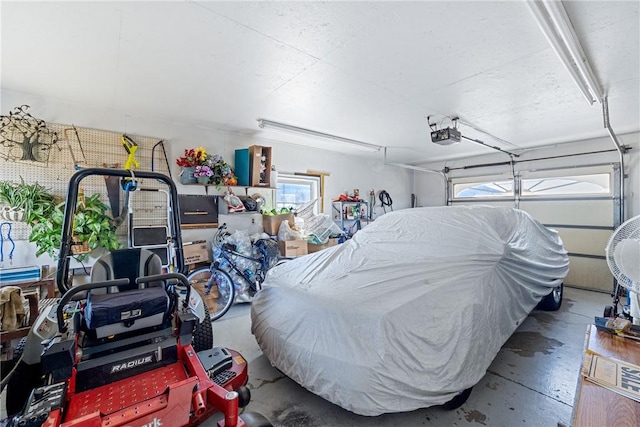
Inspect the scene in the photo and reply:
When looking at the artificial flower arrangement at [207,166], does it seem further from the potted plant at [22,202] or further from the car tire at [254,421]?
the car tire at [254,421]

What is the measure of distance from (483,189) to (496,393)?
5.06m

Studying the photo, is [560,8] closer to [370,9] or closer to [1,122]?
[370,9]

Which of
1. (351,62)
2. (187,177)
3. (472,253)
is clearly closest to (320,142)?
(187,177)

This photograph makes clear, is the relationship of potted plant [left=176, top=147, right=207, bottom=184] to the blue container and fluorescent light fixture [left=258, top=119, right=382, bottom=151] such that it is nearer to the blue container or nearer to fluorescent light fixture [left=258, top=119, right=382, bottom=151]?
the blue container

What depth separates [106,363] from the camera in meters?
1.48

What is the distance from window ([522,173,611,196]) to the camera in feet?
15.1

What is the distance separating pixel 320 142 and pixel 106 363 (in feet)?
13.6

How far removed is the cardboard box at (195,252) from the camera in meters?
3.66

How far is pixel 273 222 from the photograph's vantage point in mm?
4375

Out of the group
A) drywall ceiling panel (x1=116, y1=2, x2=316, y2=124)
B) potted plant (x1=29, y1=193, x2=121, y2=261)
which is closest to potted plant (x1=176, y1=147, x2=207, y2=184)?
drywall ceiling panel (x1=116, y1=2, x2=316, y2=124)

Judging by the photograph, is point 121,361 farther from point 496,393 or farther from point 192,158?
point 192,158

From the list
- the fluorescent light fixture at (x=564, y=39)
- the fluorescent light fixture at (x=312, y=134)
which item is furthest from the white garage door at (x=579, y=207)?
the fluorescent light fixture at (x=312, y=134)

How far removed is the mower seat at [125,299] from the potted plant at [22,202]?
172 cm

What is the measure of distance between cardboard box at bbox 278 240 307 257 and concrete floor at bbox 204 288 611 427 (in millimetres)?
1388
